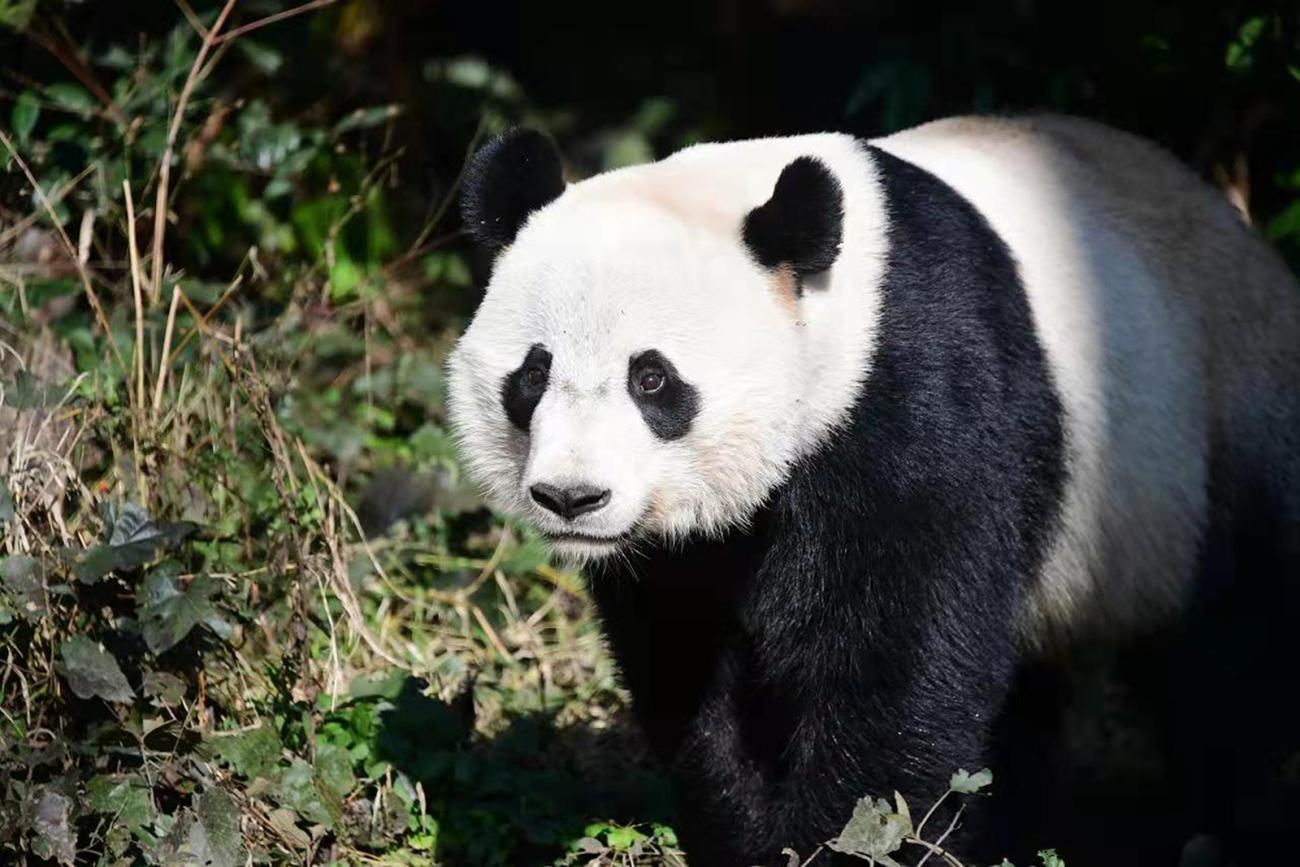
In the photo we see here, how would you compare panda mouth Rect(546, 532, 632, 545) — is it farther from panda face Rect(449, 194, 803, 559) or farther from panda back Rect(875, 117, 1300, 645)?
panda back Rect(875, 117, 1300, 645)

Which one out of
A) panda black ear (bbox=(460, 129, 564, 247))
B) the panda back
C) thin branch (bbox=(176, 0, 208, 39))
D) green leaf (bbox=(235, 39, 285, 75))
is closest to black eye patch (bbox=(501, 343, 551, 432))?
panda black ear (bbox=(460, 129, 564, 247))

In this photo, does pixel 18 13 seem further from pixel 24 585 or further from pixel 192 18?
pixel 24 585

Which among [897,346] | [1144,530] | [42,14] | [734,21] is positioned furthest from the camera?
[734,21]

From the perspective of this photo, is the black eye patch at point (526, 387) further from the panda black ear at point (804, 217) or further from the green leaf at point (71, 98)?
the green leaf at point (71, 98)

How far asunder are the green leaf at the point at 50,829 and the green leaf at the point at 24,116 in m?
2.45

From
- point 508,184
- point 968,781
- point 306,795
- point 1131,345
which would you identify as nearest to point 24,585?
point 306,795

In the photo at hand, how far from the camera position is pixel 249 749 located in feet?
12.9

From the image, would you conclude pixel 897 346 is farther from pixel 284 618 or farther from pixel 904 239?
pixel 284 618

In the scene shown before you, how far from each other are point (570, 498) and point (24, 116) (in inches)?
112

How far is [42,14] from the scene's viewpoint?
570 cm

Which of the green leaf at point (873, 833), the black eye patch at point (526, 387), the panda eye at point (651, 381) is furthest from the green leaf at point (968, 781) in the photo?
the black eye patch at point (526, 387)

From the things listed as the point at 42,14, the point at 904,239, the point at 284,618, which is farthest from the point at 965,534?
the point at 42,14

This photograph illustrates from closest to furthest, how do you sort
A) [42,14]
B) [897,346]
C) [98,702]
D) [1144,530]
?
[897,346] → [98,702] → [1144,530] → [42,14]

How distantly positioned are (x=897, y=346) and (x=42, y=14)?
349 centimetres
